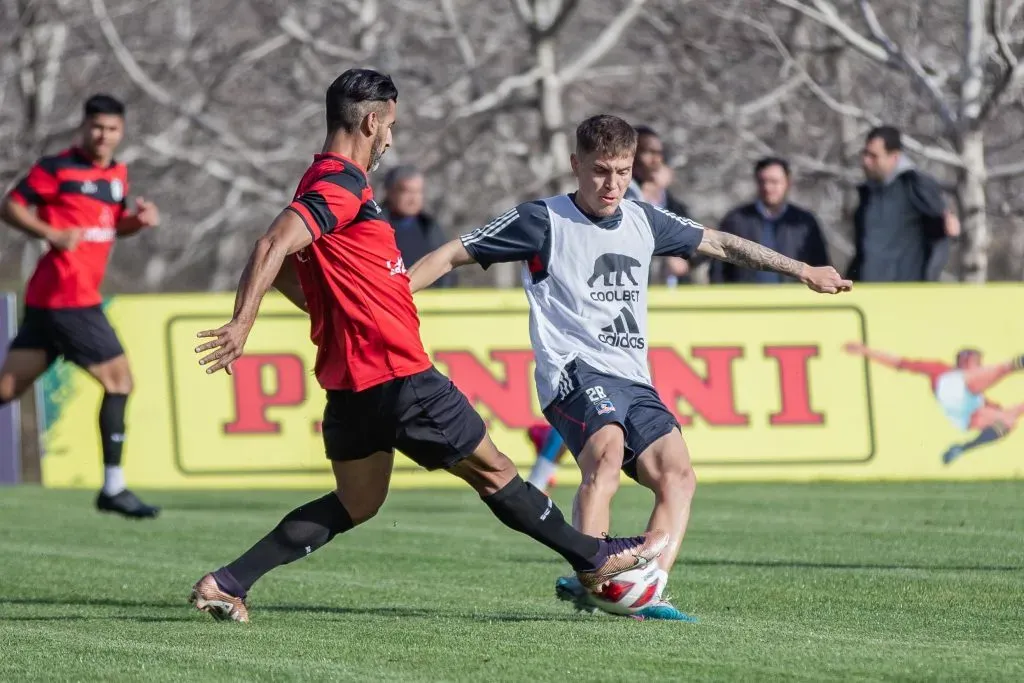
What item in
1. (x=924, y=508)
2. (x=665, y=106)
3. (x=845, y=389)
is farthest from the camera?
(x=665, y=106)

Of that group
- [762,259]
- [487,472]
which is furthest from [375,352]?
[762,259]

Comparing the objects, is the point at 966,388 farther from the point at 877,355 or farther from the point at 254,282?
the point at 254,282

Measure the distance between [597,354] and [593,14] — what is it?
2067cm

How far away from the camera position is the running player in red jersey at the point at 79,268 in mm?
11344

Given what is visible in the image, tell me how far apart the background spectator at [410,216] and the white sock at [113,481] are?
3.35 meters

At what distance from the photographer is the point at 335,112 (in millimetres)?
6520

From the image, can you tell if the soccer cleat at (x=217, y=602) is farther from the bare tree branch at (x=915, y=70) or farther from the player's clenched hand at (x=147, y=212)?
the bare tree branch at (x=915, y=70)

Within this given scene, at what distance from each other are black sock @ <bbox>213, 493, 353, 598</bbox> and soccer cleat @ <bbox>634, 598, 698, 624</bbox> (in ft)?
3.75

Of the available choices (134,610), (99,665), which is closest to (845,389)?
(134,610)

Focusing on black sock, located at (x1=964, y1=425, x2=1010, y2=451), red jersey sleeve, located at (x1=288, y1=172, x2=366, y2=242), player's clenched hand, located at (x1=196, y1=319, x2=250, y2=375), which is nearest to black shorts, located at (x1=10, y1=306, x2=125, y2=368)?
red jersey sleeve, located at (x1=288, y1=172, x2=366, y2=242)

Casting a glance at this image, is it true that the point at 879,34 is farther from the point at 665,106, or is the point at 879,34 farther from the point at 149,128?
the point at 149,128

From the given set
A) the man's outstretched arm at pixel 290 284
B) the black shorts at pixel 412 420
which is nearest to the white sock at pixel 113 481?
the man's outstretched arm at pixel 290 284

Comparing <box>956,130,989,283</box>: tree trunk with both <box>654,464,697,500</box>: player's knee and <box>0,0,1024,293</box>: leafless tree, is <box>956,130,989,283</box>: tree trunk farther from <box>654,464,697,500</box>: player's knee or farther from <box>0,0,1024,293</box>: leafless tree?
<box>654,464,697,500</box>: player's knee

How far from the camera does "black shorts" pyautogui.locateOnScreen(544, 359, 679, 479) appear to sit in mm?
7152
